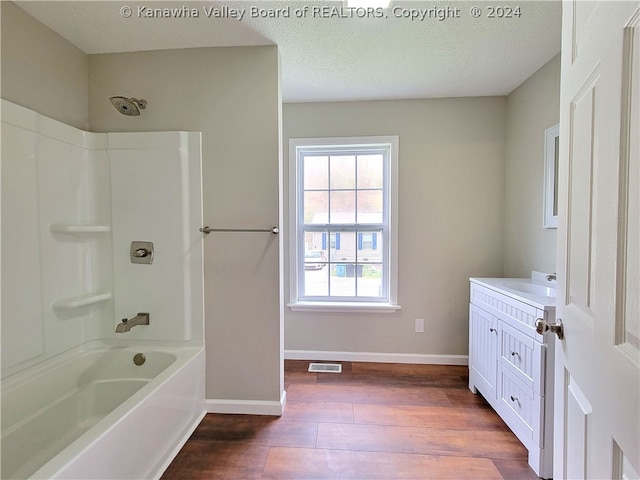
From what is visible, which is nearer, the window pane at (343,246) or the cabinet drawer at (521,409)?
the cabinet drawer at (521,409)

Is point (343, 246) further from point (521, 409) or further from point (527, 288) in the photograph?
point (521, 409)

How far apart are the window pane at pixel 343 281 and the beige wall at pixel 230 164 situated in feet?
3.02

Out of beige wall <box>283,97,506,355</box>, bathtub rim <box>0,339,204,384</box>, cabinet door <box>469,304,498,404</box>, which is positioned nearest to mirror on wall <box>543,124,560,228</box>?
beige wall <box>283,97,506,355</box>

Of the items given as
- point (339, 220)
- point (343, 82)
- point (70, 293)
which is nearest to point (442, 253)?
point (339, 220)

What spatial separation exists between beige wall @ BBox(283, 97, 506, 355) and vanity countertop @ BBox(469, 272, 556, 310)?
0.45m

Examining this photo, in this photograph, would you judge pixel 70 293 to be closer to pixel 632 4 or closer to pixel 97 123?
pixel 97 123

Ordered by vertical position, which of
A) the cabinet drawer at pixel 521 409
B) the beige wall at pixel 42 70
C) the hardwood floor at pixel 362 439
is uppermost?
the beige wall at pixel 42 70

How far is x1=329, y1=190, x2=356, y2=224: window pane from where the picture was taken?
2680 millimetres

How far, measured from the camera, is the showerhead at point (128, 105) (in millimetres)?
1695

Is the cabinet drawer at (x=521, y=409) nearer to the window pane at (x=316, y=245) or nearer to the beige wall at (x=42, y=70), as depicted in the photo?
the window pane at (x=316, y=245)

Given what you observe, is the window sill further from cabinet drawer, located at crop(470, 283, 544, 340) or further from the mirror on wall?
the mirror on wall

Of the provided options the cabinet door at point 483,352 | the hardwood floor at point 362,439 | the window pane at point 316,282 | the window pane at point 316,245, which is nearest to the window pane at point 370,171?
the window pane at point 316,245

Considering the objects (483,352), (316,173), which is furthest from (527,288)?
(316,173)

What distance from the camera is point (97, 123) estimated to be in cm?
195
